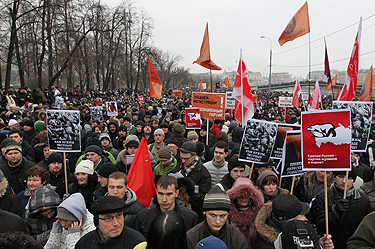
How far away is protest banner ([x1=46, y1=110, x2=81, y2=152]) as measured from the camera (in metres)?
4.58

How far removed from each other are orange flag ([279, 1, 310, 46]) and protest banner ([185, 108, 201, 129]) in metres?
5.75

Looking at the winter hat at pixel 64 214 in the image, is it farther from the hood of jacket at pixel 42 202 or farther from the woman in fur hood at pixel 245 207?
the woman in fur hood at pixel 245 207

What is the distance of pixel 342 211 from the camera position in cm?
312

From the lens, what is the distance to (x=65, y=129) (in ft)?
15.1

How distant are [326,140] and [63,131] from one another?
3.97 m

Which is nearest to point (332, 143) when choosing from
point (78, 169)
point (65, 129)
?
point (78, 169)

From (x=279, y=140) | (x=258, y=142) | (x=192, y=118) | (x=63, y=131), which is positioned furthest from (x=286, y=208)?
(x=192, y=118)

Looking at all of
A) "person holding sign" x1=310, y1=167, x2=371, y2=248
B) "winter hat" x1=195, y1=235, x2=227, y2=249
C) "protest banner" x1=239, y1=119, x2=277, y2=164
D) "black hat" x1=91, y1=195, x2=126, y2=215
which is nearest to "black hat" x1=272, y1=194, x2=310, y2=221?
"person holding sign" x1=310, y1=167, x2=371, y2=248

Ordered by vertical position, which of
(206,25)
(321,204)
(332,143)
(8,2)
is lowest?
(321,204)

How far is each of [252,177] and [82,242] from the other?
3.01 meters

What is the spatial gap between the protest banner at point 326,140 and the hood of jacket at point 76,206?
2.43 m

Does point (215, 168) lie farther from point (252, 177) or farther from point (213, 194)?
point (213, 194)

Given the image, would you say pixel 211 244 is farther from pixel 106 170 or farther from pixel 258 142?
pixel 258 142

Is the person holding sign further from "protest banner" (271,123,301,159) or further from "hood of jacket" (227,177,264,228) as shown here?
"protest banner" (271,123,301,159)
